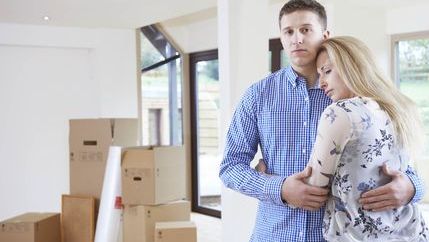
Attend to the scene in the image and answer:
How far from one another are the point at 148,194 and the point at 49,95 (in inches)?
88.2

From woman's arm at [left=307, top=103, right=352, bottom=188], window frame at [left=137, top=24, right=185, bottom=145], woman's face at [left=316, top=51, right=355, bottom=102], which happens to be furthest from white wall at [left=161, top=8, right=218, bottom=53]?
woman's arm at [left=307, top=103, right=352, bottom=188]

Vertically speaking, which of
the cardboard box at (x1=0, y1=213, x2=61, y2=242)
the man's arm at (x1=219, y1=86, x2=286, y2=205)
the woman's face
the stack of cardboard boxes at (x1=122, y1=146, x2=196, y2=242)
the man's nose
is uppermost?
the man's nose

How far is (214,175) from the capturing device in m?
6.69

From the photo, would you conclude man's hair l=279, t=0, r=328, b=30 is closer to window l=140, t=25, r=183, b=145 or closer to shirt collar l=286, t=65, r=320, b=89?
shirt collar l=286, t=65, r=320, b=89

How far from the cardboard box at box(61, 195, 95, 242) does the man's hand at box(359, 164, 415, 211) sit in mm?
3237

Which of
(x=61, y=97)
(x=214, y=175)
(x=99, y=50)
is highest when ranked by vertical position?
(x=99, y=50)

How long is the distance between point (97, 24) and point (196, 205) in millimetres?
2830

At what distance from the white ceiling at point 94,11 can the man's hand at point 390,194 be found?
3.38m

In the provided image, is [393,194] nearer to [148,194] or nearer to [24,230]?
[148,194]

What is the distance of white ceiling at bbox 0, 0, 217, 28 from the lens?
4301 mm

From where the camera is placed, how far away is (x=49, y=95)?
5340 millimetres

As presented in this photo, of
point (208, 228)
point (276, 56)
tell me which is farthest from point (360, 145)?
point (208, 228)

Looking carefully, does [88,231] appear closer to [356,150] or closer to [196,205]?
[196,205]

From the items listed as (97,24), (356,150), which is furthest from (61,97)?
(356,150)
